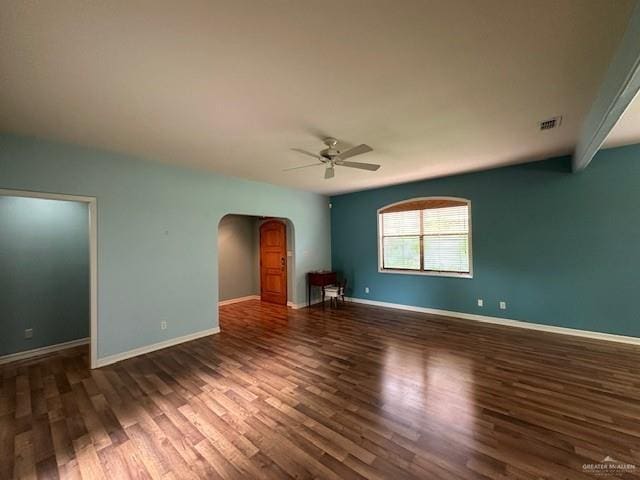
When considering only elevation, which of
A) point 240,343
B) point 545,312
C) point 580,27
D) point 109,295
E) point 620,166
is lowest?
point 240,343

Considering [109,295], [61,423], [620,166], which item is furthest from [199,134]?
[620,166]

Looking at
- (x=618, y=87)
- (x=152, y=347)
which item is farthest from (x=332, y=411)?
(x=618, y=87)

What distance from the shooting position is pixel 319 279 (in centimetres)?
586

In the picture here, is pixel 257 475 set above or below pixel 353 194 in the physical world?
below

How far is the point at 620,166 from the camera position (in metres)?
3.57

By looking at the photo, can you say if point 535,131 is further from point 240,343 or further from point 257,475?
point 240,343

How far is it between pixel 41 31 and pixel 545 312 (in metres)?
6.24

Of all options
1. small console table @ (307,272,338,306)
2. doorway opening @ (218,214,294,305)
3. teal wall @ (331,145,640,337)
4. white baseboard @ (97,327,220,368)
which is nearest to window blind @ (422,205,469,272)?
teal wall @ (331,145,640,337)

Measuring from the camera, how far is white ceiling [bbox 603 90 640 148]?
256 cm

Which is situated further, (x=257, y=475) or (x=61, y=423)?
(x=61, y=423)

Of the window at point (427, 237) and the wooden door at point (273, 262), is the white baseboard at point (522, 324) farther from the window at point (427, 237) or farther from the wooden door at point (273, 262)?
the wooden door at point (273, 262)

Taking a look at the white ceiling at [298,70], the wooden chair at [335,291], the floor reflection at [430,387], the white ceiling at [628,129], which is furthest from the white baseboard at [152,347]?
the white ceiling at [628,129]

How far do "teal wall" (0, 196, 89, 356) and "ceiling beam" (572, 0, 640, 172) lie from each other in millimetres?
6056

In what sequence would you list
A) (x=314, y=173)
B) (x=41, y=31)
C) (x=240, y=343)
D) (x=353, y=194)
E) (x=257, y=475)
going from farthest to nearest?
(x=353, y=194) < (x=314, y=173) < (x=240, y=343) < (x=257, y=475) < (x=41, y=31)
